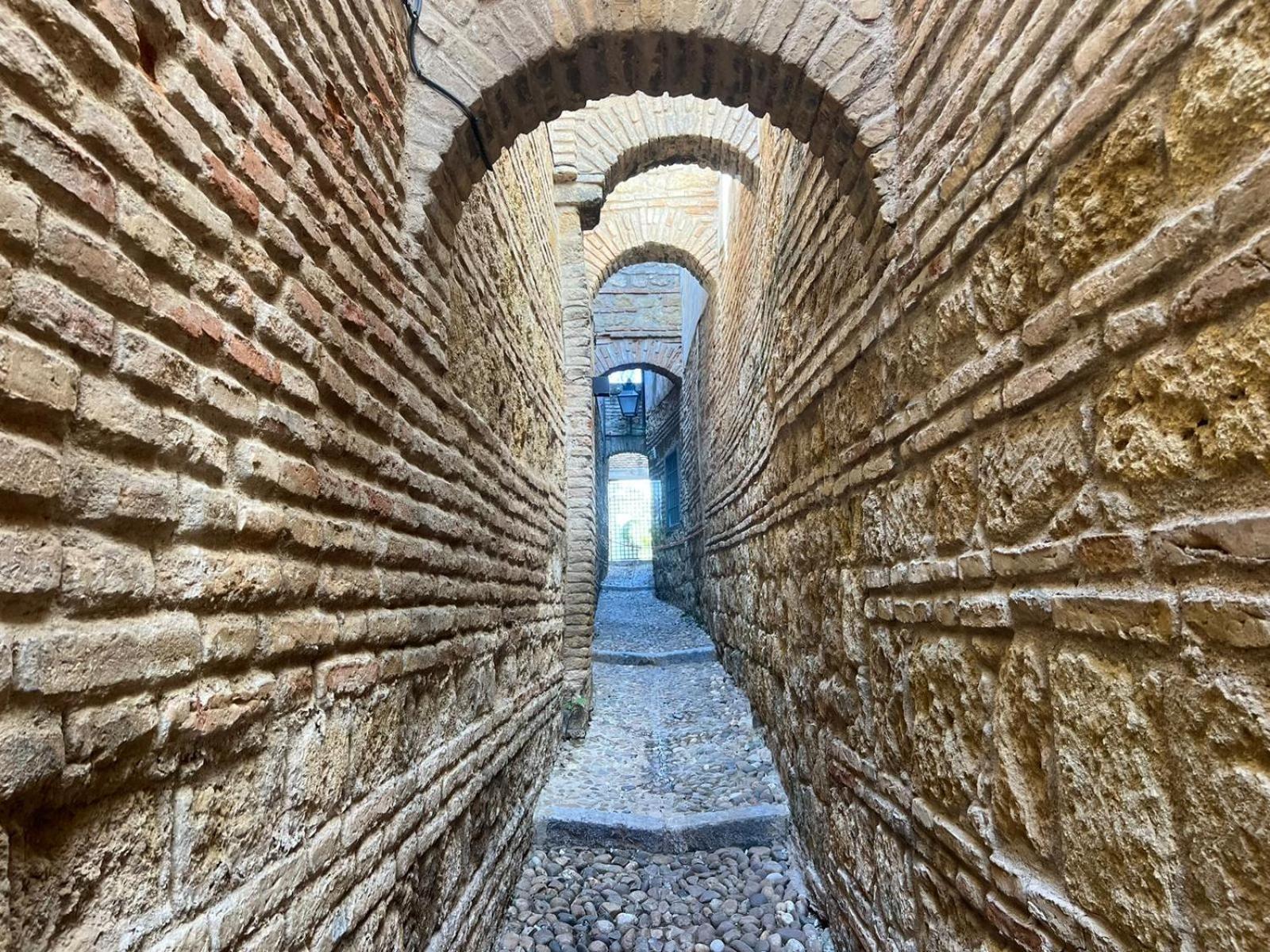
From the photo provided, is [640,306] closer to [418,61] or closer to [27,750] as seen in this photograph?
[418,61]

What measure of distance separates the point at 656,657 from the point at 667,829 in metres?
4.43

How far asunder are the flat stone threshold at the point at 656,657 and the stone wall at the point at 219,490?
5727 millimetres

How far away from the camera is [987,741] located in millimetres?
1628

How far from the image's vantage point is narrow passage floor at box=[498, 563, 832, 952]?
310 cm

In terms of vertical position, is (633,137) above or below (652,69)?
above

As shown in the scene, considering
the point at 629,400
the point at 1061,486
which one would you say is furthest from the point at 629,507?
the point at 1061,486

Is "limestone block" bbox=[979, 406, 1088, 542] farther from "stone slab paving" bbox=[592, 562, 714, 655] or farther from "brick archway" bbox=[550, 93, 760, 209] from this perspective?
"stone slab paving" bbox=[592, 562, 714, 655]

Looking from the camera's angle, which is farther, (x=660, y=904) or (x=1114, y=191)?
(x=660, y=904)

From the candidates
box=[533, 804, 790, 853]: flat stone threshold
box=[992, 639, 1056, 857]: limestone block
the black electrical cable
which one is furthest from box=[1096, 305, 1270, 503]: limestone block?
box=[533, 804, 790, 853]: flat stone threshold

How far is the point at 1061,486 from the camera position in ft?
4.34

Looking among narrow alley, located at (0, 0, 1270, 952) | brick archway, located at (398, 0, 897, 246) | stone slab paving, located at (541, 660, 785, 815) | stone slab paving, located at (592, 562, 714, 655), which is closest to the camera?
narrow alley, located at (0, 0, 1270, 952)

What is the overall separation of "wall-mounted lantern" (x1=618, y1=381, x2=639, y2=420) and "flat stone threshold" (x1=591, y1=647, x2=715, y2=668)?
9.15 meters

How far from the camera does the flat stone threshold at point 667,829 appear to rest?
3805 mm

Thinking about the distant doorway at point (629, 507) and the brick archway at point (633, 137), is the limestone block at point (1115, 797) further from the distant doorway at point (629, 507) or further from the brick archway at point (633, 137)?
the distant doorway at point (629, 507)
